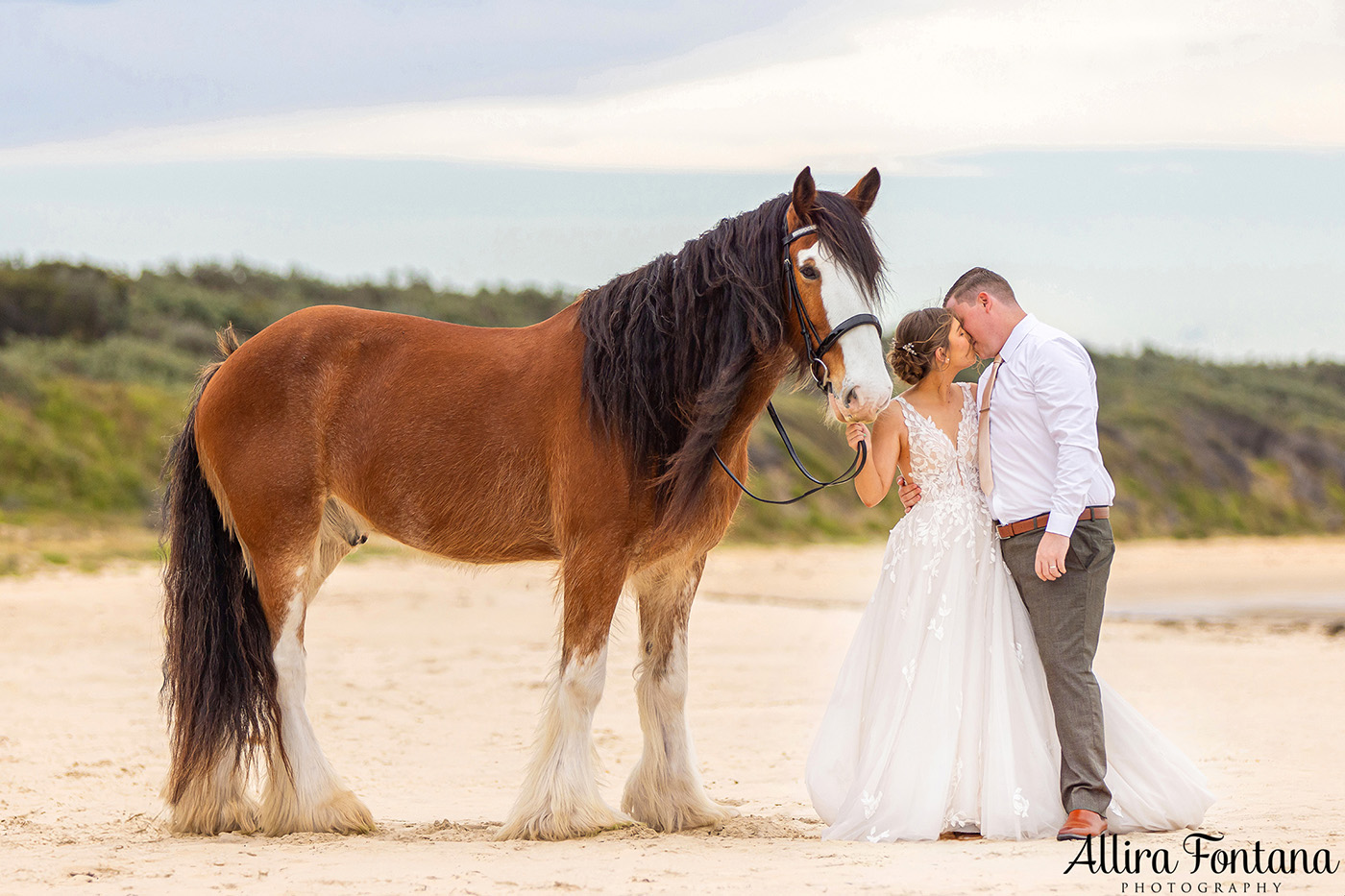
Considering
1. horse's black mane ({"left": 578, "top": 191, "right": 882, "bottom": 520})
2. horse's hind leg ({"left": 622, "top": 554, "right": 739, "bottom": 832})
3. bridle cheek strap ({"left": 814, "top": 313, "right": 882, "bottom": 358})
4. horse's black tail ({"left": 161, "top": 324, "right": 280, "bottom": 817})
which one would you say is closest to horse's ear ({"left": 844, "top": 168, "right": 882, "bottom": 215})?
horse's black mane ({"left": 578, "top": 191, "right": 882, "bottom": 520})

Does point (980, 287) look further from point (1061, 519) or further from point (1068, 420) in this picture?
point (1061, 519)

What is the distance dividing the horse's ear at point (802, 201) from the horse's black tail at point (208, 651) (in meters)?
2.61

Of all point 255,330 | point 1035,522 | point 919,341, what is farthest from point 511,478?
point 255,330

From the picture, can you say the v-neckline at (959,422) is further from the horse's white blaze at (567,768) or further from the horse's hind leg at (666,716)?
the horse's white blaze at (567,768)

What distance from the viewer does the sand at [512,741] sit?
3596 millimetres

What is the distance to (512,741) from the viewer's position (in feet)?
22.2

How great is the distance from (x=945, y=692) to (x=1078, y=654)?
0.47 m

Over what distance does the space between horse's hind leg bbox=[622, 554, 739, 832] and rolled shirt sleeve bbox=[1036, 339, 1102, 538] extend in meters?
1.43

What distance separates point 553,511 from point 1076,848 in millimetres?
2144

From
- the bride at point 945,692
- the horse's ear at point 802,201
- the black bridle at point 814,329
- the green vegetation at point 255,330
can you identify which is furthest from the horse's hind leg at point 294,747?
the green vegetation at point 255,330

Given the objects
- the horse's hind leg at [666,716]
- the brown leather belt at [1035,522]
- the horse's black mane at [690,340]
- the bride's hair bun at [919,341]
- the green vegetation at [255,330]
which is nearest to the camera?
the brown leather belt at [1035,522]

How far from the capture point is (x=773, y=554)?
2105cm

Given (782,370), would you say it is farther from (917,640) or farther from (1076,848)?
(1076,848)

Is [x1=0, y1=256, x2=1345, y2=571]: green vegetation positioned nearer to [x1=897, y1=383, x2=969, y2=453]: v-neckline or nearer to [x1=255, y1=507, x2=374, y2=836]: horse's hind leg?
[x1=897, y1=383, x2=969, y2=453]: v-neckline
